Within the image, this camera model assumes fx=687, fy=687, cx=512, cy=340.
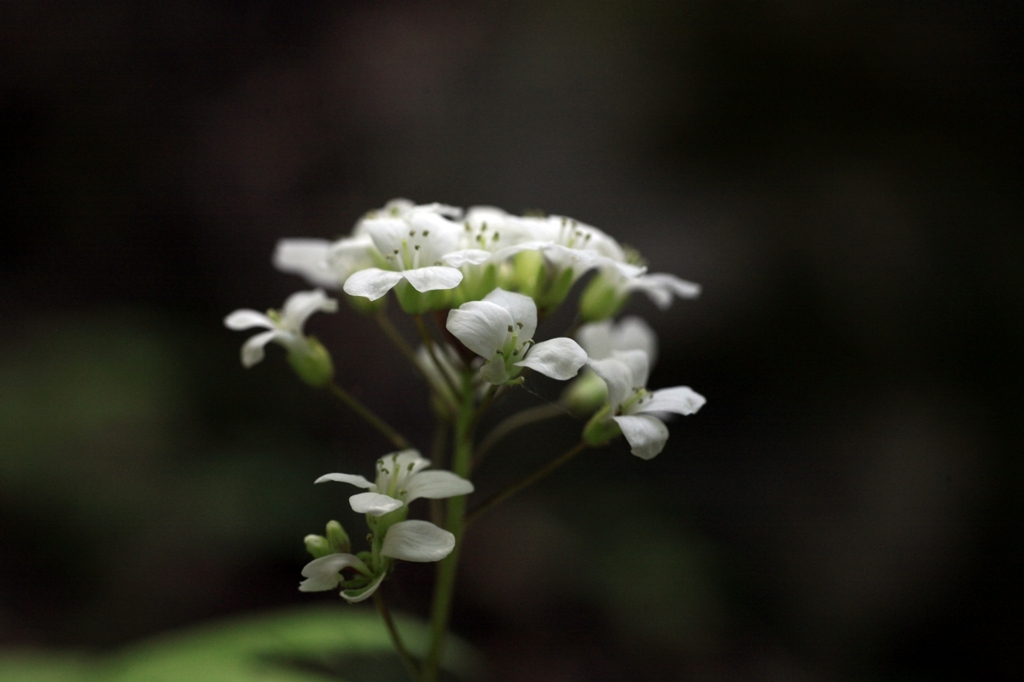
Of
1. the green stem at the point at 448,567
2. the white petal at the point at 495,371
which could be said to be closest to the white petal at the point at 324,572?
the green stem at the point at 448,567

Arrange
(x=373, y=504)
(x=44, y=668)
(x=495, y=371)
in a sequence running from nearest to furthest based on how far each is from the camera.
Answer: (x=373, y=504), (x=495, y=371), (x=44, y=668)

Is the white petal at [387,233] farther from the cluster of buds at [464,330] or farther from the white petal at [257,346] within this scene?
the white petal at [257,346]

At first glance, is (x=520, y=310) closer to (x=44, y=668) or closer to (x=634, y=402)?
(x=634, y=402)

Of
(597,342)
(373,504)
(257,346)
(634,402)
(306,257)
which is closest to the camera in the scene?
(373,504)

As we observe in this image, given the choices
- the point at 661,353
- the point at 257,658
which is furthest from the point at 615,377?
the point at 661,353

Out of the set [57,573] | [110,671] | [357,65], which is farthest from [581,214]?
[57,573]
